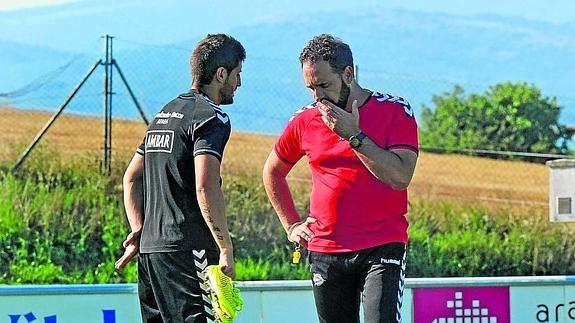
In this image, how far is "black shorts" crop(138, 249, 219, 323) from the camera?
202 inches

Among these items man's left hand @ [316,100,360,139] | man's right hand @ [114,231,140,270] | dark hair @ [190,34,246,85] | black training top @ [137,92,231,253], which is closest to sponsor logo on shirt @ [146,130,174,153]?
black training top @ [137,92,231,253]

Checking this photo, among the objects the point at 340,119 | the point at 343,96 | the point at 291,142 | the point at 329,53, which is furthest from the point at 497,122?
the point at 340,119

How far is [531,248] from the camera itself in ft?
40.7

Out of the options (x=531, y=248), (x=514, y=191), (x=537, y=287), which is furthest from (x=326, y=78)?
(x=514, y=191)

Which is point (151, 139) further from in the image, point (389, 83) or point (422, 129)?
point (422, 129)

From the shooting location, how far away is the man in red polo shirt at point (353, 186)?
515cm

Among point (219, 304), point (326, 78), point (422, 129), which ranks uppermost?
point (422, 129)

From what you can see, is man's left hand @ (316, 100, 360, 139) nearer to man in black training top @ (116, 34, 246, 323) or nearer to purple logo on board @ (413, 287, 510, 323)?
man in black training top @ (116, 34, 246, 323)

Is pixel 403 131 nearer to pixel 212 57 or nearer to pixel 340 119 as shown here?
Answer: pixel 340 119

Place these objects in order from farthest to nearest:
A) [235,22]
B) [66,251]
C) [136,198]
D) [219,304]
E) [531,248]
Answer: [235,22] < [531,248] < [66,251] < [136,198] < [219,304]

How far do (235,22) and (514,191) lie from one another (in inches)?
649

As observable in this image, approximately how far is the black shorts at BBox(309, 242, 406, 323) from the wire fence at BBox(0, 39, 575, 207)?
649cm

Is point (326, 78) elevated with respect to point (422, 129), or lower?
lower

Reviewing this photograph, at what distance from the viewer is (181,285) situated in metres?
5.14
